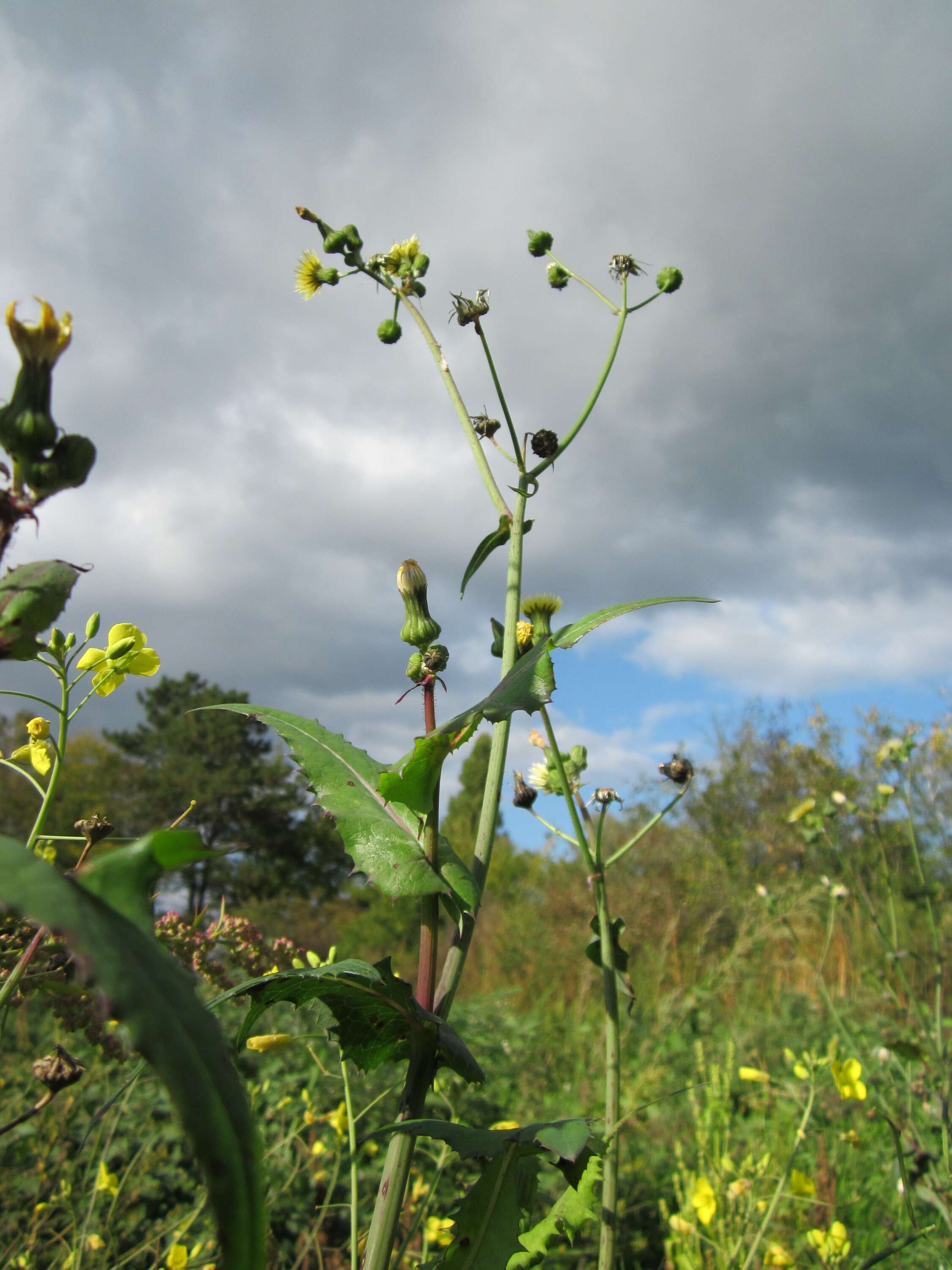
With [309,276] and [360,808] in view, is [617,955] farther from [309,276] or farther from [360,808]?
[309,276]

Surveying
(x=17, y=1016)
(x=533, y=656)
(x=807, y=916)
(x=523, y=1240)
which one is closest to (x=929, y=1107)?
(x=523, y=1240)

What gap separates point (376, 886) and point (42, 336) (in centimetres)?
66

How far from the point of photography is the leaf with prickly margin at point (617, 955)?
1220 millimetres

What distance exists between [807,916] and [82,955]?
9.54 meters

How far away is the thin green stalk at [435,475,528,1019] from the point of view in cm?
91

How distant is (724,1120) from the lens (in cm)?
237

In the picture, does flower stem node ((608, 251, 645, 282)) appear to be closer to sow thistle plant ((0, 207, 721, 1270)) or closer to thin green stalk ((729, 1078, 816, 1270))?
sow thistle plant ((0, 207, 721, 1270))

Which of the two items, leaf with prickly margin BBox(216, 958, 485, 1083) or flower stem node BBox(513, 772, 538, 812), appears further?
flower stem node BBox(513, 772, 538, 812)

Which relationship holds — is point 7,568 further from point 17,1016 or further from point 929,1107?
point 17,1016

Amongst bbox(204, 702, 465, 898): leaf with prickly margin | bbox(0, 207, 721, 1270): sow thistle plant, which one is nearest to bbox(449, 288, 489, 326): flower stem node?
bbox(0, 207, 721, 1270): sow thistle plant

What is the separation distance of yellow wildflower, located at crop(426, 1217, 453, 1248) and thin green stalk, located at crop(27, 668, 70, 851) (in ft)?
3.59

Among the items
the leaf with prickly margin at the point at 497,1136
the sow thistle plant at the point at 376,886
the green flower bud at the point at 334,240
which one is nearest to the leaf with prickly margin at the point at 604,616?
the sow thistle plant at the point at 376,886

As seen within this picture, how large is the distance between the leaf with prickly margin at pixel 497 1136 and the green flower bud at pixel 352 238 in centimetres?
150

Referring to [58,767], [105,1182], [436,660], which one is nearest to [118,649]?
[58,767]
